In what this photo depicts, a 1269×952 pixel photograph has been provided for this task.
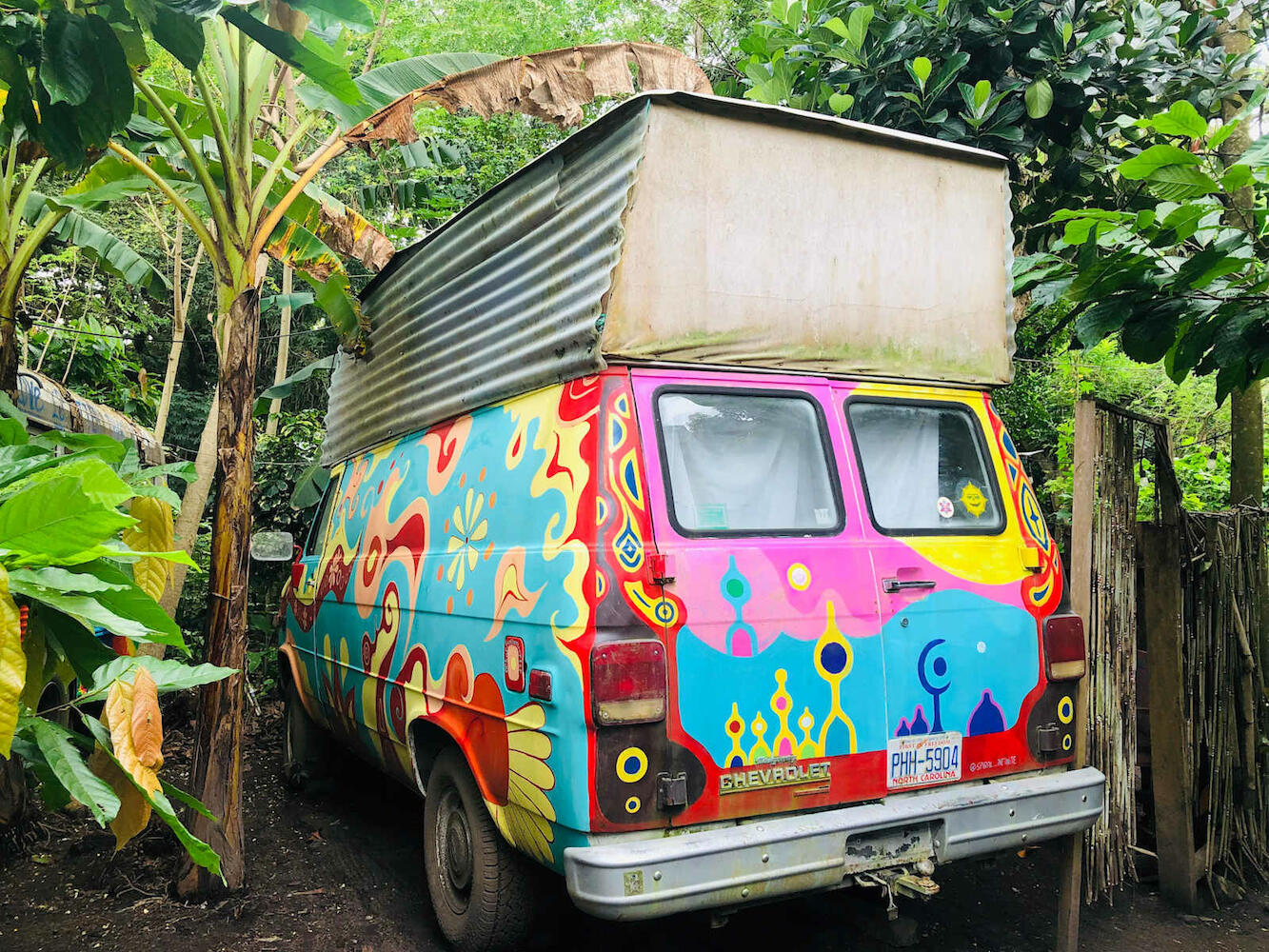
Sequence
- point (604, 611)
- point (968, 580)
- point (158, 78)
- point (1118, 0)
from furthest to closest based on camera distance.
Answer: point (158, 78)
point (1118, 0)
point (968, 580)
point (604, 611)

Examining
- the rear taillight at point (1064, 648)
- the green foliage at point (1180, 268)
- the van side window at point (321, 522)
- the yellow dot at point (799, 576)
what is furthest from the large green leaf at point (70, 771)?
the van side window at point (321, 522)

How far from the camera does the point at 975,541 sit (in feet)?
12.3

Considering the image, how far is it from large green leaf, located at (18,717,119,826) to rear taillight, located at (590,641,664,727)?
4.25 ft

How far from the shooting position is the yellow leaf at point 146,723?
2305mm

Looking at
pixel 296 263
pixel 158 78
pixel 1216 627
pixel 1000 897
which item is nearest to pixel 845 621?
pixel 1000 897

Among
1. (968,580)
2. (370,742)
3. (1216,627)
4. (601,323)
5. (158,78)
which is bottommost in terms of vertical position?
(370,742)

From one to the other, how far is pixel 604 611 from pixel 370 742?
91.4 inches

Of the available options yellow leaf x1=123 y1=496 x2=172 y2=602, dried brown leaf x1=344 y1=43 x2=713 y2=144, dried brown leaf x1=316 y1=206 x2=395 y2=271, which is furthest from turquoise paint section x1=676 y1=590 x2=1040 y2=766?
dried brown leaf x1=316 y1=206 x2=395 y2=271

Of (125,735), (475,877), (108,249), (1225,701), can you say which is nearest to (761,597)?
(475,877)

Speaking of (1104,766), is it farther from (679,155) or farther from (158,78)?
(158,78)

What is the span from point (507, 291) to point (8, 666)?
2546mm

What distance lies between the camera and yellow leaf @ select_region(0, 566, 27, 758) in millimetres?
1975

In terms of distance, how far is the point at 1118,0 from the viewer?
241 inches

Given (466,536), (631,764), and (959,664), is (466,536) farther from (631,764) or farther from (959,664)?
(959,664)
